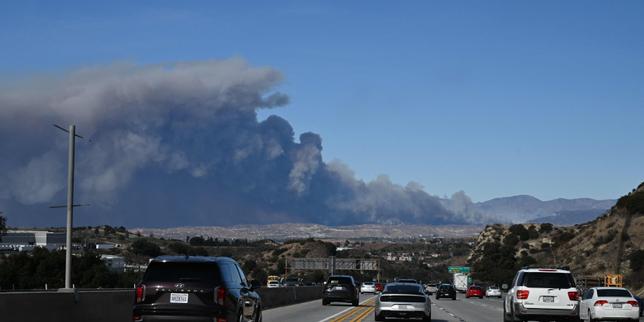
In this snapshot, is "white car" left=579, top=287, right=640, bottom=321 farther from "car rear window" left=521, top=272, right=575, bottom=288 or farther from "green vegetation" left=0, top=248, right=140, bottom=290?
"green vegetation" left=0, top=248, right=140, bottom=290

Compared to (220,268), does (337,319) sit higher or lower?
lower

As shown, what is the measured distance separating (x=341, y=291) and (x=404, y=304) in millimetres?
21039

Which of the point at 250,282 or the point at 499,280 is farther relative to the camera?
the point at 499,280

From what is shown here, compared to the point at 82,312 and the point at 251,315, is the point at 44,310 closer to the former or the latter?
the point at 82,312

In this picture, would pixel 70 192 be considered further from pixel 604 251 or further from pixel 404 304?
pixel 604 251

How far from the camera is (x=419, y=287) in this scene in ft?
113

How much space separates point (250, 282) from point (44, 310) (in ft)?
18.0

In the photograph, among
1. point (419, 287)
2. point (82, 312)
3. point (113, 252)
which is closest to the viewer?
point (82, 312)

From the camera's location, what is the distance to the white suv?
29078 mm

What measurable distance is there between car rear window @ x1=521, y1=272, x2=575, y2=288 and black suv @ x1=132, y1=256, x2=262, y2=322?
486 inches

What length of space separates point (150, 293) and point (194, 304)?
913 mm

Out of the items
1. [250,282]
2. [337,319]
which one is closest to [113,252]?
[337,319]

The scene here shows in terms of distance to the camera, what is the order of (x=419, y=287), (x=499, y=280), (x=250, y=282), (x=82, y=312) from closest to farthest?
(x=82, y=312) → (x=250, y=282) → (x=419, y=287) → (x=499, y=280)

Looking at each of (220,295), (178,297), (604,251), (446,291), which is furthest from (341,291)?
(604,251)
